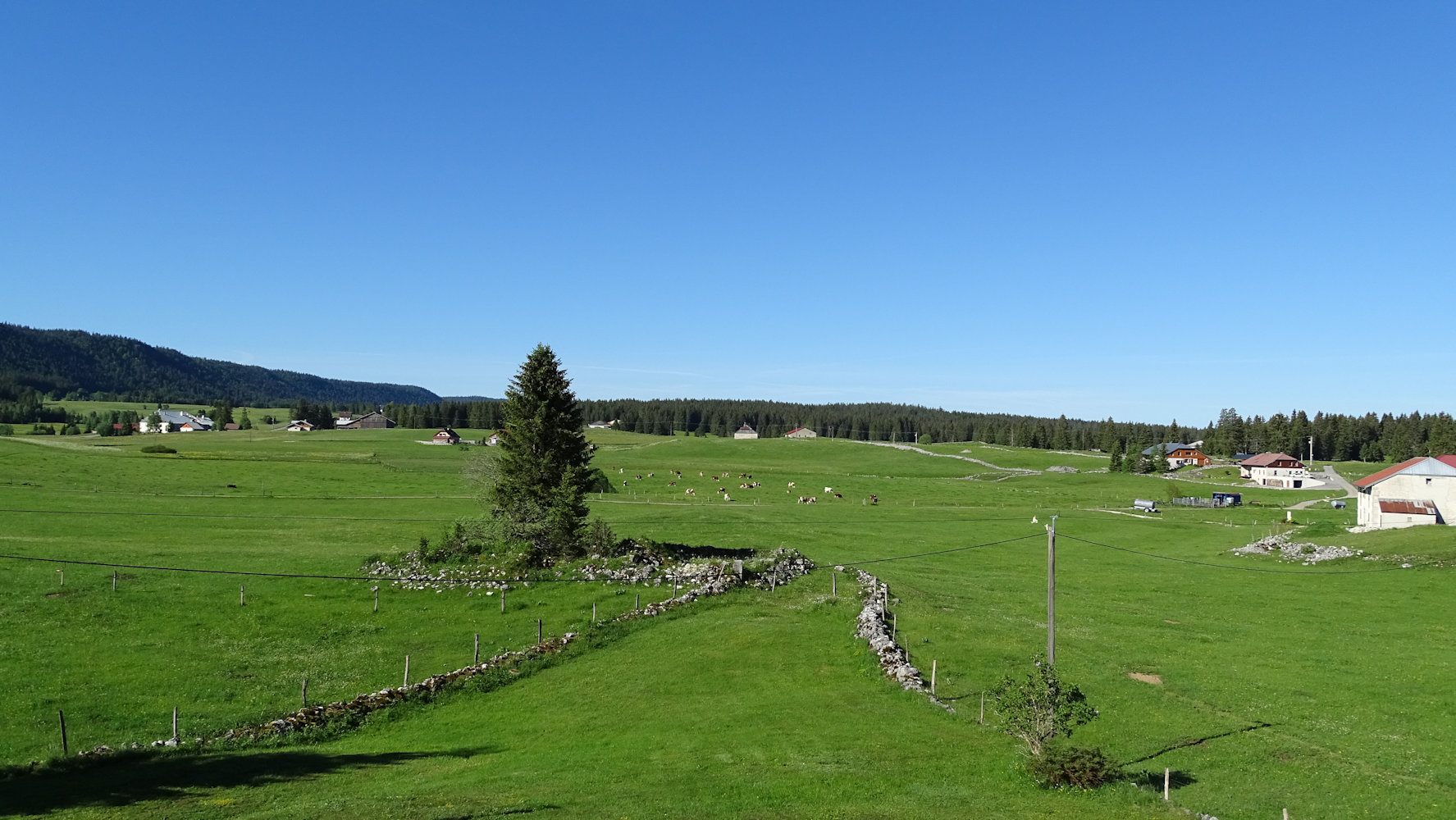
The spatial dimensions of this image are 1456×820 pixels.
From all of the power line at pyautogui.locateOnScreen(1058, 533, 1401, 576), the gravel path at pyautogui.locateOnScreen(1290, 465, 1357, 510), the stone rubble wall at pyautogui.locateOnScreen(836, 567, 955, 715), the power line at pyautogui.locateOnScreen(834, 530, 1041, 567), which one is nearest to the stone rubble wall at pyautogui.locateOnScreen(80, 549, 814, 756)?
the stone rubble wall at pyautogui.locateOnScreen(836, 567, 955, 715)

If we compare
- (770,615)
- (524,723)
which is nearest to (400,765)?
(524,723)

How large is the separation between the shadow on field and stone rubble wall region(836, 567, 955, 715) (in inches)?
560

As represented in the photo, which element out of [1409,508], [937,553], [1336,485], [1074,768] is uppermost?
[1409,508]

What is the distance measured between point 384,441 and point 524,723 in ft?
558

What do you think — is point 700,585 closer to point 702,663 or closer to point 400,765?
point 702,663

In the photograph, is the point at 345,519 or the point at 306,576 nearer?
the point at 306,576

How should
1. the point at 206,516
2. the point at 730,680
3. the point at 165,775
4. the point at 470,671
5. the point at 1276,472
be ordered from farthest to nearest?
1. the point at 1276,472
2. the point at 206,516
3. the point at 470,671
4. the point at 730,680
5. the point at 165,775

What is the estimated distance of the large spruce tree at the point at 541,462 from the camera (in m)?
50.9

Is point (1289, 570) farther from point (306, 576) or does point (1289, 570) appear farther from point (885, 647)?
point (306, 576)

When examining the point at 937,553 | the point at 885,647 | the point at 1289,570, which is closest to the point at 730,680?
the point at 885,647

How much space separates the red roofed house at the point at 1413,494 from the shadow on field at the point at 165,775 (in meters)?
81.0

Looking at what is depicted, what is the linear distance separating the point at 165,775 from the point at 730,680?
56.4 feet

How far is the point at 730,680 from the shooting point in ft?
98.7

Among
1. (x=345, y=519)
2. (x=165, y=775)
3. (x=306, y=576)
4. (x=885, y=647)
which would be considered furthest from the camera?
(x=345, y=519)
